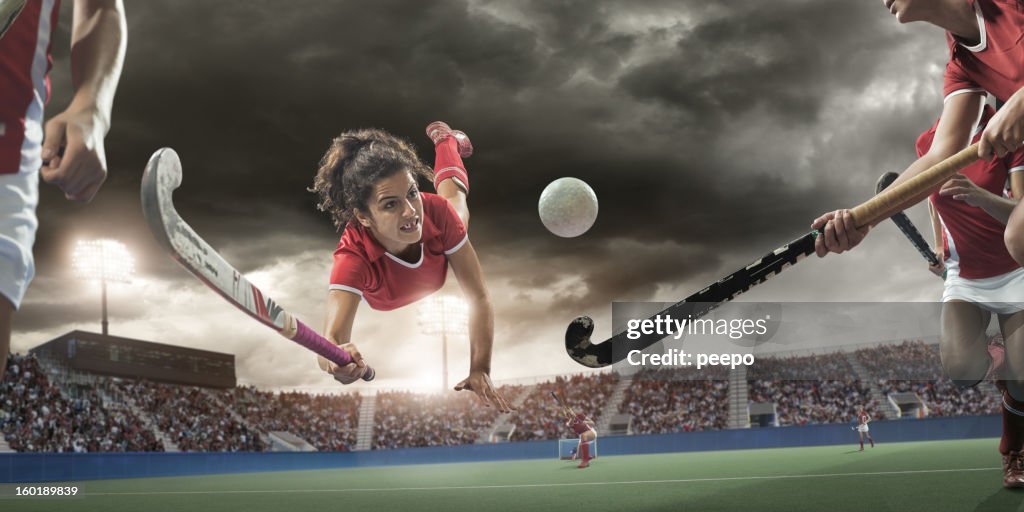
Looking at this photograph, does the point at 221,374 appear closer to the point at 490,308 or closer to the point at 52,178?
the point at 490,308

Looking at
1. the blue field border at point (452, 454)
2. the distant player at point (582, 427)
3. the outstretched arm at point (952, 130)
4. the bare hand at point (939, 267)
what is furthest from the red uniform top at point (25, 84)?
the blue field border at point (452, 454)

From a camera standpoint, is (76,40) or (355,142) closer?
(76,40)

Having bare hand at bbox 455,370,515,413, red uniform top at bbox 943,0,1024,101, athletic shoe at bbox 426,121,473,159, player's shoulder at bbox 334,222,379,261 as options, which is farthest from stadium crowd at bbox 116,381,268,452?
red uniform top at bbox 943,0,1024,101

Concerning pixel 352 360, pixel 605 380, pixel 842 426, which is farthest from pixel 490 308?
pixel 605 380

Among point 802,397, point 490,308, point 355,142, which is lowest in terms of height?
point 802,397

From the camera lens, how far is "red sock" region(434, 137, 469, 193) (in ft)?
25.8

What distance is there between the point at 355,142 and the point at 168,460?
69.1ft

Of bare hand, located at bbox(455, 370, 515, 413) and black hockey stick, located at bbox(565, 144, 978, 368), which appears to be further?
bare hand, located at bbox(455, 370, 515, 413)

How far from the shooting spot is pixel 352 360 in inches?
202

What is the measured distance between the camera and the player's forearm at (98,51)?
2.38 m

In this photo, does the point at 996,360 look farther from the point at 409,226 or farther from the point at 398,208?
the point at 398,208

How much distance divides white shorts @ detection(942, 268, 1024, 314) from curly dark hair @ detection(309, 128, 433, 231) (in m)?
4.47

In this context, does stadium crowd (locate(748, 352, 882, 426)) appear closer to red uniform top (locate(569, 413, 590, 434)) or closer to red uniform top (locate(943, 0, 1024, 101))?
red uniform top (locate(569, 413, 590, 434))

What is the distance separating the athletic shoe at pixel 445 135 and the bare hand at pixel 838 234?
4.97m
